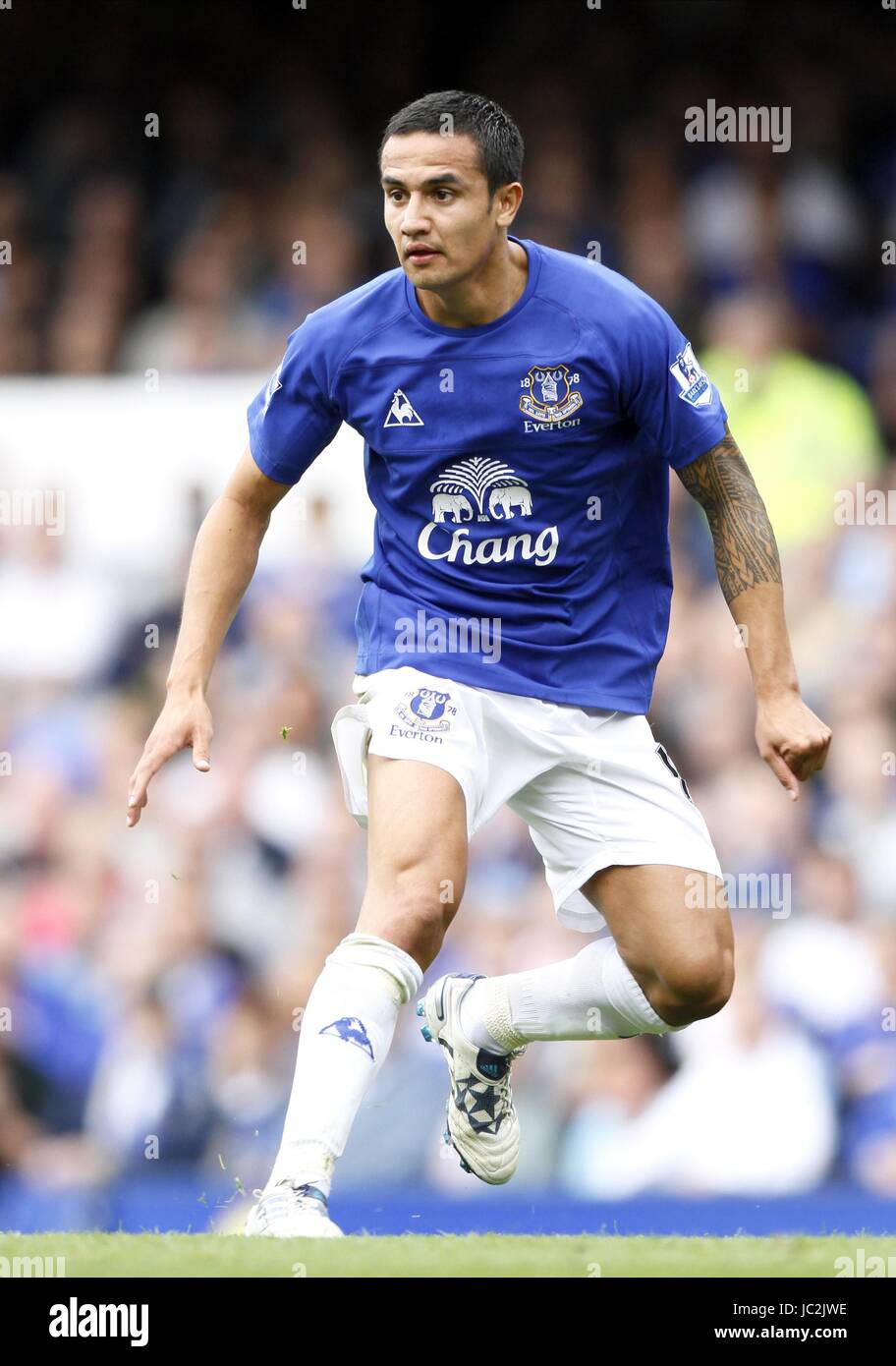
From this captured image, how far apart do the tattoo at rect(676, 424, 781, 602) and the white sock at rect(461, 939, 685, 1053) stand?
1.08 metres

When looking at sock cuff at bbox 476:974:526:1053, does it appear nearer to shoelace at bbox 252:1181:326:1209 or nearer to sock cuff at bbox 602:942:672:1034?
sock cuff at bbox 602:942:672:1034

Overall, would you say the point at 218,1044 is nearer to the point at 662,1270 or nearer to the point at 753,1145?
the point at 753,1145

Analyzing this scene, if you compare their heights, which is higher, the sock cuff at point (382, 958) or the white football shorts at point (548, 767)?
the white football shorts at point (548, 767)

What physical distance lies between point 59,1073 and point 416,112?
501 centimetres

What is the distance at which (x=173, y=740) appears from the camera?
16.4 feet

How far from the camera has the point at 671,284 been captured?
34.0 ft

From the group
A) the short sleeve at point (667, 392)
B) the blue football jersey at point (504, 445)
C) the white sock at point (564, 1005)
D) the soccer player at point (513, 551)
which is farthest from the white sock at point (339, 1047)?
the short sleeve at point (667, 392)

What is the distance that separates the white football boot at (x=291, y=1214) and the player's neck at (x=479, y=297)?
7.20 feet

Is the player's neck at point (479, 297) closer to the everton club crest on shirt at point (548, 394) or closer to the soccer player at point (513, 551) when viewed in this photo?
the soccer player at point (513, 551)

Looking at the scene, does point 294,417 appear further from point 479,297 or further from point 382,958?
point 382,958

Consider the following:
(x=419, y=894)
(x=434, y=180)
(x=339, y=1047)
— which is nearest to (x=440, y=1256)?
(x=339, y=1047)

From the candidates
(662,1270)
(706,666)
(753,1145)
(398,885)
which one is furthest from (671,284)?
(662,1270)

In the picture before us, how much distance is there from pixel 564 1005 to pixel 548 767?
74 cm

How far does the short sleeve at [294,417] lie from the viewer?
537cm
